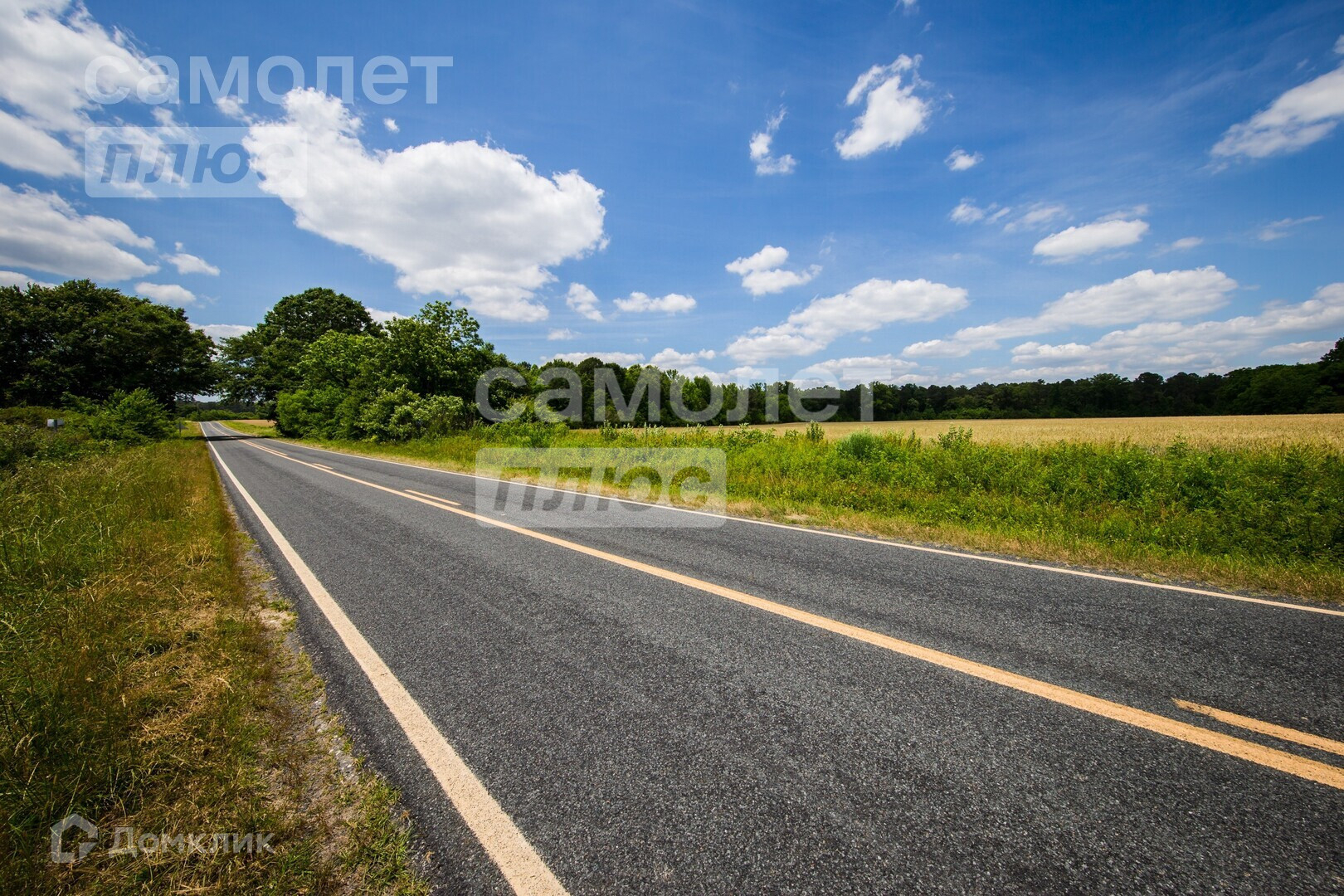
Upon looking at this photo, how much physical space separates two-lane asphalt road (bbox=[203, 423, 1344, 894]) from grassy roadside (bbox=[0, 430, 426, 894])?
24cm

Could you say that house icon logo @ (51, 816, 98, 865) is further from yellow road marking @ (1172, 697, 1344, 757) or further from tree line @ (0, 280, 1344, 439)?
tree line @ (0, 280, 1344, 439)

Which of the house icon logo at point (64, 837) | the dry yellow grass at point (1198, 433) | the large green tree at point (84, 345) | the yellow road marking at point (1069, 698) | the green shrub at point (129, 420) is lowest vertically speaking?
the house icon logo at point (64, 837)

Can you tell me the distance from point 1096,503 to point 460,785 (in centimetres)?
959

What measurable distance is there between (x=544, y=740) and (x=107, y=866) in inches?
64.1

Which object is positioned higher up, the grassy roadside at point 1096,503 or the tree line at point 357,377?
the tree line at point 357,377

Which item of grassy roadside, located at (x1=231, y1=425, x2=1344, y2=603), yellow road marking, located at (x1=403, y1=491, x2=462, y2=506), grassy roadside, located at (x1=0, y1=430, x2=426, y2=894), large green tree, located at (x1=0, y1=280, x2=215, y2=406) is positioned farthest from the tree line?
grassy roadside, located at (x1=0, y1=430, x2=426, y2=894)

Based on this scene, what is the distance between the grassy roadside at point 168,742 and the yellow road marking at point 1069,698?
9.31ft

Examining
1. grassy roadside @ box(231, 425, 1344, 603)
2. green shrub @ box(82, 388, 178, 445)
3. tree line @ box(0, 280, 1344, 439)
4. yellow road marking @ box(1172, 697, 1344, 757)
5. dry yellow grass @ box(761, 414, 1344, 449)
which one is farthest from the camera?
tree line @ box(0, 280, 1344, 439)

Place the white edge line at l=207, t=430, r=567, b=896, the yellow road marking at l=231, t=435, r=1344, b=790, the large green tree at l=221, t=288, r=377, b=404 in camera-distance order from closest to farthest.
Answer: the white edge line at l=207, t=430, r=567, b=896 → the yellow road marking at l=231, t=435, r=1344, b=790 → the large green tree at l=221, t=288, r=377, b=404

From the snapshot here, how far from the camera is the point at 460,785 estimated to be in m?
2.16

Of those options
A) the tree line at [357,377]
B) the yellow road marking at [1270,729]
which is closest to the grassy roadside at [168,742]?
the yellow road marking at [1270,729]

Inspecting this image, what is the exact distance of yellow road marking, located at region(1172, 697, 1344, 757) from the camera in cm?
223

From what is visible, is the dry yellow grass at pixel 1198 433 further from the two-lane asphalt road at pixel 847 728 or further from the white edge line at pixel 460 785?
the white edge line at pixel 460 785

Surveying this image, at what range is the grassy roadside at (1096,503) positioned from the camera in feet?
16.6
